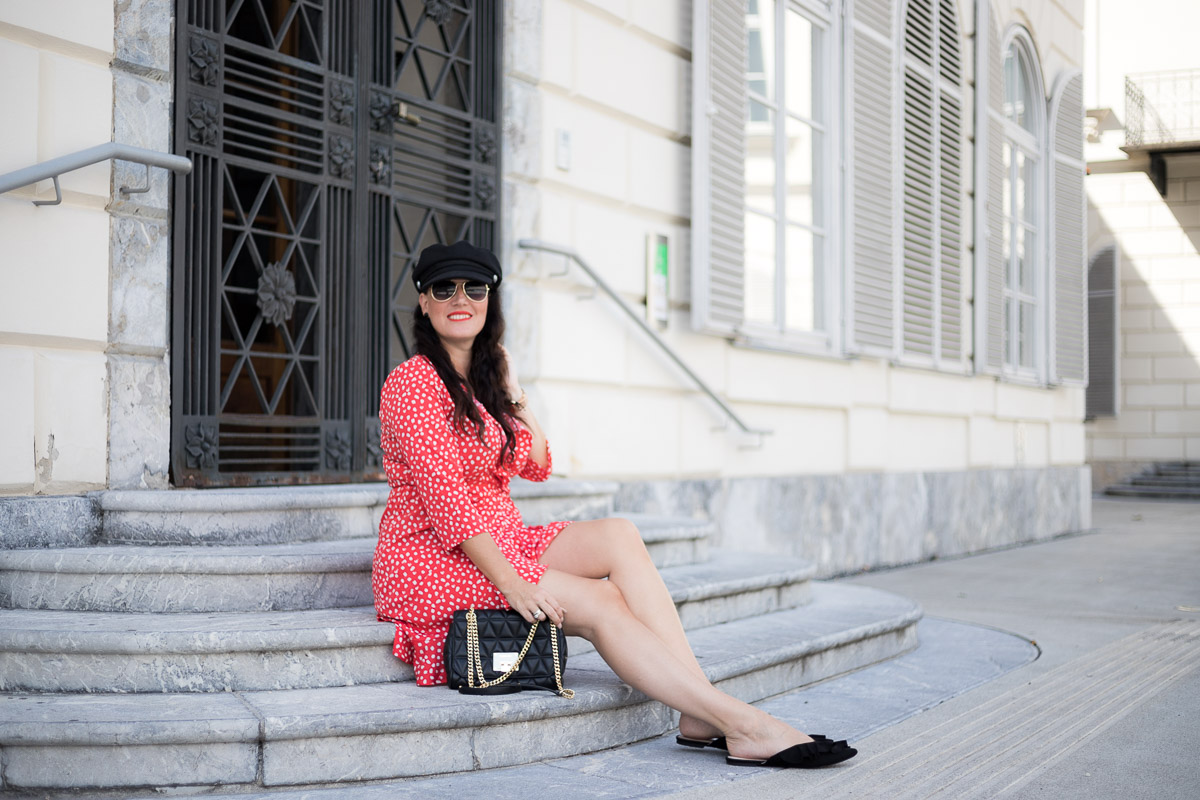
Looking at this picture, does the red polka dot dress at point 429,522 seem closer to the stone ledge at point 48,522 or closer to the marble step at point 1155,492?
the stone ledge at point 48,522

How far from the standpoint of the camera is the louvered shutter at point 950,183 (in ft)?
29.3

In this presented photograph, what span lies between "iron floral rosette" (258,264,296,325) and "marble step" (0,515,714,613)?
130 cm

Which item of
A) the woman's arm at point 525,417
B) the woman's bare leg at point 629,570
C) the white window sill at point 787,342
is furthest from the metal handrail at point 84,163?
the white window sill at point 787,342

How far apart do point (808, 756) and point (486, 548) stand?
3.25ft

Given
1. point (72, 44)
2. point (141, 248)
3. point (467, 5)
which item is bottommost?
point (141, 248)

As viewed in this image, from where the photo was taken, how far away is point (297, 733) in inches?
109

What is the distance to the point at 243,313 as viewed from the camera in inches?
181

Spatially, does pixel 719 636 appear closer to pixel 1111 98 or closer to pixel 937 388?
pixel 937 388

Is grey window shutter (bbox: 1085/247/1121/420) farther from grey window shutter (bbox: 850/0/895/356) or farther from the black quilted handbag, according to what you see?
the black quilted handbag

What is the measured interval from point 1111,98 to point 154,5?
1631 centimetres

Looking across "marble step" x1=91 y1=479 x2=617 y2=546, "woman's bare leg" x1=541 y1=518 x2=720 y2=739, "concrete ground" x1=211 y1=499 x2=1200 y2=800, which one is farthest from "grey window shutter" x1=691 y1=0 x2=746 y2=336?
"woman's bare leg" x1=541 y1=518 x2=720 y2=739

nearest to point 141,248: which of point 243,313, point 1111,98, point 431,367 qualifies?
point 243,313

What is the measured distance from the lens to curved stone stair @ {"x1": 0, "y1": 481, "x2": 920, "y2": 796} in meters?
2.73

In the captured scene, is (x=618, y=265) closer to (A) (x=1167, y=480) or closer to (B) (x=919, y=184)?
Result: (B) (x=919, y=184)
